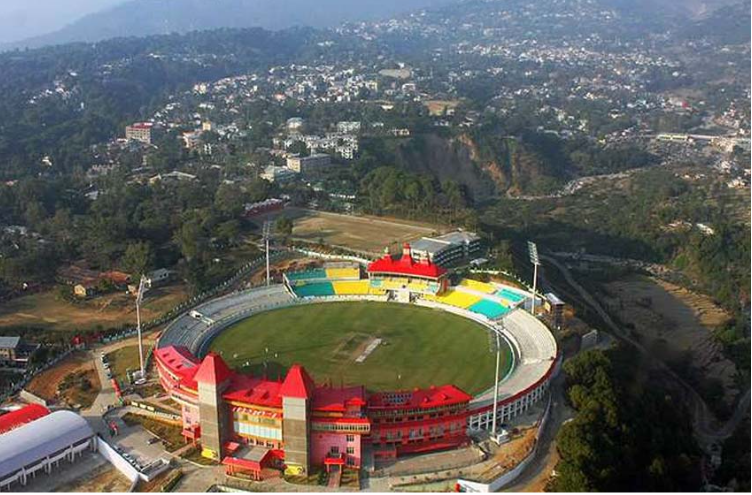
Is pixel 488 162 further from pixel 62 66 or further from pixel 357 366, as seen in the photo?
pixel 62 66

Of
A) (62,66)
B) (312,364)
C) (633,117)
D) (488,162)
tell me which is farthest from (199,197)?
(62,66)

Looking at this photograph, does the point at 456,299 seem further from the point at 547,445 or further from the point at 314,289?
the point at 547,445

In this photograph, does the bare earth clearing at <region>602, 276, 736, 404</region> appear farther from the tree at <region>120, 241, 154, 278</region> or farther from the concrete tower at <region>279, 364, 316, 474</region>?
the tree at <region>120, 241, 154, 278</region>

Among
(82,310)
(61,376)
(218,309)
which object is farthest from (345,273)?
(61,376)

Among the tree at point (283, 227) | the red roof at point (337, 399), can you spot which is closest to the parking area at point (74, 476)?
the red roof at point (337, 399)

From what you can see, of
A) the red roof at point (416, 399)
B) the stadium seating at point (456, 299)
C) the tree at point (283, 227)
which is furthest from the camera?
the tree at point (283, 227)

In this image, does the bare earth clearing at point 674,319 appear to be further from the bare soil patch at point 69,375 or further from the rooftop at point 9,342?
the rooftop at point 9,342
